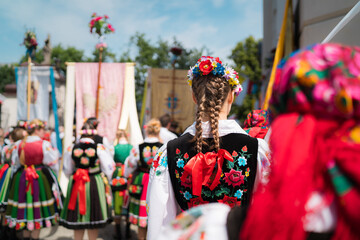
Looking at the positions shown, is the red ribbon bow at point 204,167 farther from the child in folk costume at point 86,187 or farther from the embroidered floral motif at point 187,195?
the child in folk costume at point 86,187

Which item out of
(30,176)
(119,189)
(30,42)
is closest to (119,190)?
(119,189)

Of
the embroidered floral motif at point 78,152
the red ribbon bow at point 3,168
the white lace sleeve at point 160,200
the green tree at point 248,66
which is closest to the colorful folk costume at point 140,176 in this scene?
the embroidered floral motif at point 78,152

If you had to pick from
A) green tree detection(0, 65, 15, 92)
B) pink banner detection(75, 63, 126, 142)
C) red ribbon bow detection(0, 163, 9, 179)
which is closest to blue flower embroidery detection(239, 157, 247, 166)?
red ribbon bow detection(0, 163, 9, 179)

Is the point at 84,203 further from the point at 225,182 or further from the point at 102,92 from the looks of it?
the point at 102,92

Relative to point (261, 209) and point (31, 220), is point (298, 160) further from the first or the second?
point (31, 220)

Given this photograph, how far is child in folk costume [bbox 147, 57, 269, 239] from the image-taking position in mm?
1625

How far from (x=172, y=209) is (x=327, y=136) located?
1.22 m

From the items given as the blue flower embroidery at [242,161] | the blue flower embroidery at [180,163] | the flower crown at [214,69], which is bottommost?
the blue flower embroidery at [180,163]

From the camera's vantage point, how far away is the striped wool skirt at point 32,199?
407cm

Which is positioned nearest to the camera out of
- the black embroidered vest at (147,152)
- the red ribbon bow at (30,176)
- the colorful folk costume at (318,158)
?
the colorful folk costume at (318,158)

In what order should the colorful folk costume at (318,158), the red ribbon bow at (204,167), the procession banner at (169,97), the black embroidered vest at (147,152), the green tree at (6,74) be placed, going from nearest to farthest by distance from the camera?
the colorful folk costume at (318,158) → the red ribbon bow at (204,167) → the black embroidered vest at (147,152) → the procession banner at (169,97) → the green tree at (6,74)

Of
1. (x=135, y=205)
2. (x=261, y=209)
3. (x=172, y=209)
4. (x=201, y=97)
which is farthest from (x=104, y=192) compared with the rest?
(x=261, y=209)

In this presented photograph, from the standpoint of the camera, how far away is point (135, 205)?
14.1ft

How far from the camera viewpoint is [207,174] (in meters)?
1.62
